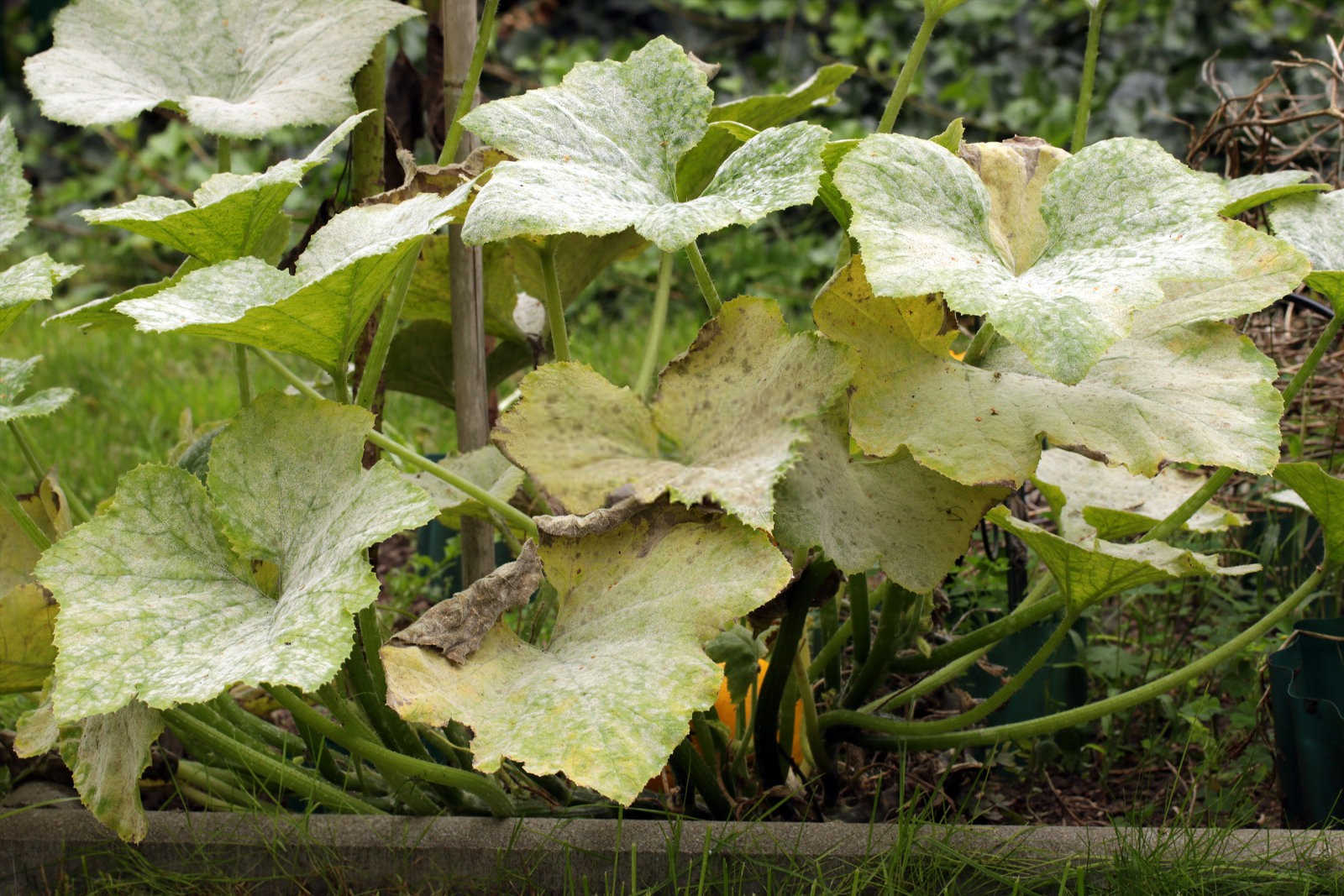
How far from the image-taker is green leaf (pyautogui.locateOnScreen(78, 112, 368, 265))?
3.05ft

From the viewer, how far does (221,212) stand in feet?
3.13

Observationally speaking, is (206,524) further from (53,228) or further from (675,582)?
(53,228)

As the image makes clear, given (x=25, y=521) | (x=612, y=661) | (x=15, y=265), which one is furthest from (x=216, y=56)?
(x=612, y=661)

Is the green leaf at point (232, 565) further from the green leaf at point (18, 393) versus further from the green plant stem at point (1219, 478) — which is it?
the green plant stem at point (1219, 478)

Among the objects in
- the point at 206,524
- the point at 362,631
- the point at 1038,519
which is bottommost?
the point at 1038,519

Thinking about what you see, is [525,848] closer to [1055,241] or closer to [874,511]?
[874,511]

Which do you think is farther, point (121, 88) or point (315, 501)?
point (121, 88)

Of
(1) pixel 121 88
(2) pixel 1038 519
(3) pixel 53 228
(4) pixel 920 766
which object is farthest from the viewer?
(3) pixel 53 228

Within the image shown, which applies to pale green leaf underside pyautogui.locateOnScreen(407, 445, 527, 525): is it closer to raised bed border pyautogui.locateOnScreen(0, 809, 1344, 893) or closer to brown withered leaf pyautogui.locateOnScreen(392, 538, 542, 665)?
brown withered leaf pyautogui.locateOnScreen(392, 538, 542, 665)

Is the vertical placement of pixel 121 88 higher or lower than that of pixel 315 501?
higher

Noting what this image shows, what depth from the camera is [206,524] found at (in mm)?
956

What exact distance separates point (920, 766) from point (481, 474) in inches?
22.1

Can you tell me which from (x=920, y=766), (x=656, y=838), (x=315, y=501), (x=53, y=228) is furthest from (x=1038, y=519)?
(x=53, y=228)

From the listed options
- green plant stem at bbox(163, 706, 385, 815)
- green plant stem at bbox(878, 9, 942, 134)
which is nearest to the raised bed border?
green plant stem at bbox(163, 706, 385, 815)
